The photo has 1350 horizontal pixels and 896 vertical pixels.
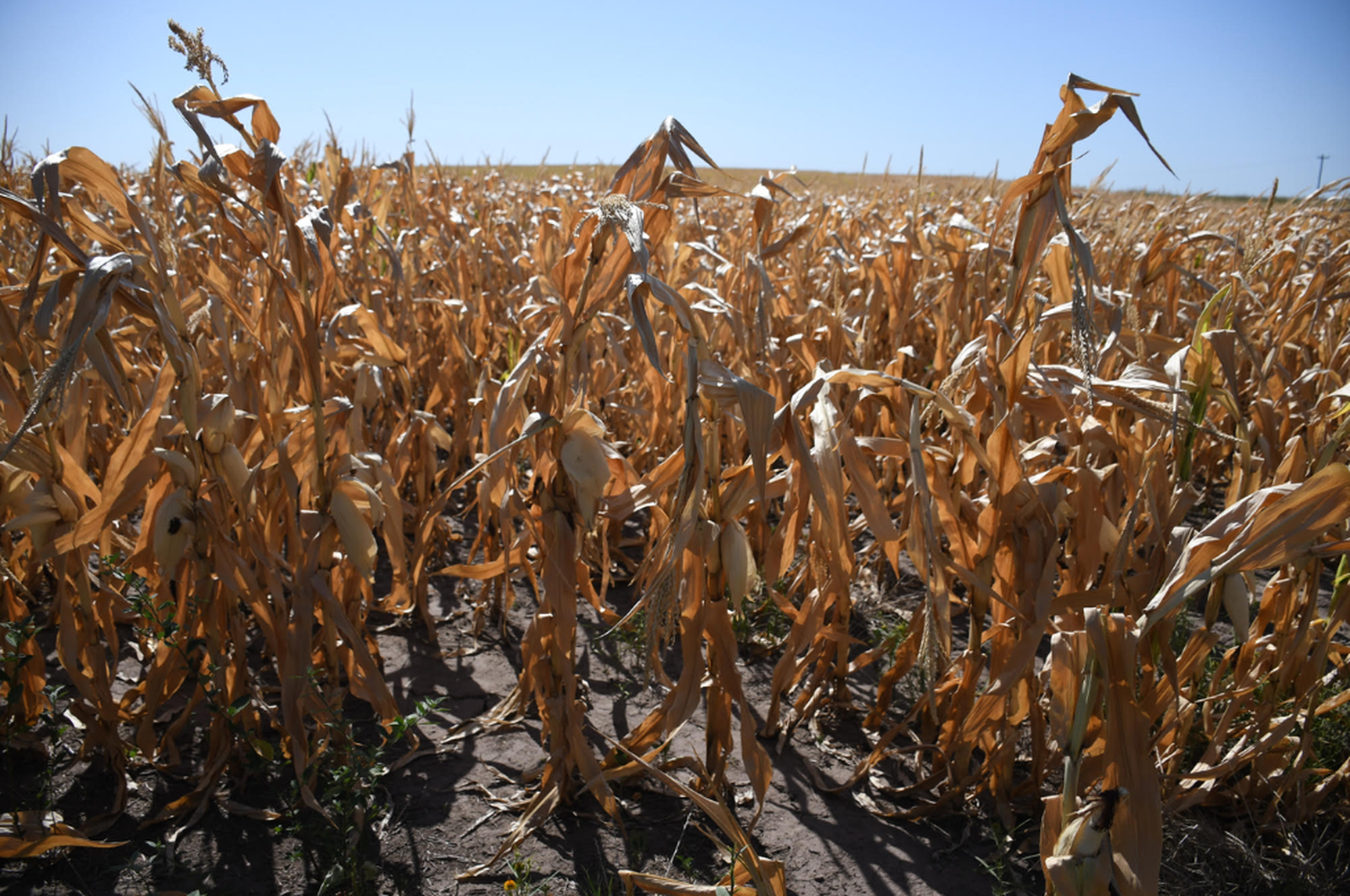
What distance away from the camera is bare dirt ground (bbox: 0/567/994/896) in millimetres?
1364

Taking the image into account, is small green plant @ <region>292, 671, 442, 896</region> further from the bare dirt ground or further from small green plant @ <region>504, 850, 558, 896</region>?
small green plant @ <region>504, 850, 558, 896</region>

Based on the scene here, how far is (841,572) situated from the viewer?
122cm

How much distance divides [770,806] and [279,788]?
975 mm

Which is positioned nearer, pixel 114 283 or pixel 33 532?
pixel 114 283

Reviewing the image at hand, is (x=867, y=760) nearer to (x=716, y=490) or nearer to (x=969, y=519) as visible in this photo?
(x=969, y=519)

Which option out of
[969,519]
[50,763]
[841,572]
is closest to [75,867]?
[50,763]

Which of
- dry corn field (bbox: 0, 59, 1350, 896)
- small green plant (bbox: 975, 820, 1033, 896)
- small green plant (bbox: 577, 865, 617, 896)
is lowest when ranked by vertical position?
small green plant (bbox: 577, 865, 617, 896)

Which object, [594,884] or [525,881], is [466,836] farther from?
[594,884]

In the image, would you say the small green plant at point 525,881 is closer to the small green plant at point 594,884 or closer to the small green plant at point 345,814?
the small green plant at point 594,884

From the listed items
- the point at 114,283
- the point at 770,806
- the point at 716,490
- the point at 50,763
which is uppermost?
the point at 114,283

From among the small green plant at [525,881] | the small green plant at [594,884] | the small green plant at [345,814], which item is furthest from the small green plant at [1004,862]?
the small green plant at [345,814]

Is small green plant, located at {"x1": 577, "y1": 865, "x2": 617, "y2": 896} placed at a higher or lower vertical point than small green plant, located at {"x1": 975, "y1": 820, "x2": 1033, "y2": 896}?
lower

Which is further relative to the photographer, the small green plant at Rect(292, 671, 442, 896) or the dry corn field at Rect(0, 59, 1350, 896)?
the small green plant at Rect(292, 671, 442, 896)

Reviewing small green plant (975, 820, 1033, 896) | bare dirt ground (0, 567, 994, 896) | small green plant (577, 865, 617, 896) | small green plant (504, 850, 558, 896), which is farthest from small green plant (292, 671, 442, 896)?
small green plant (975, 820, 1033, 896)
